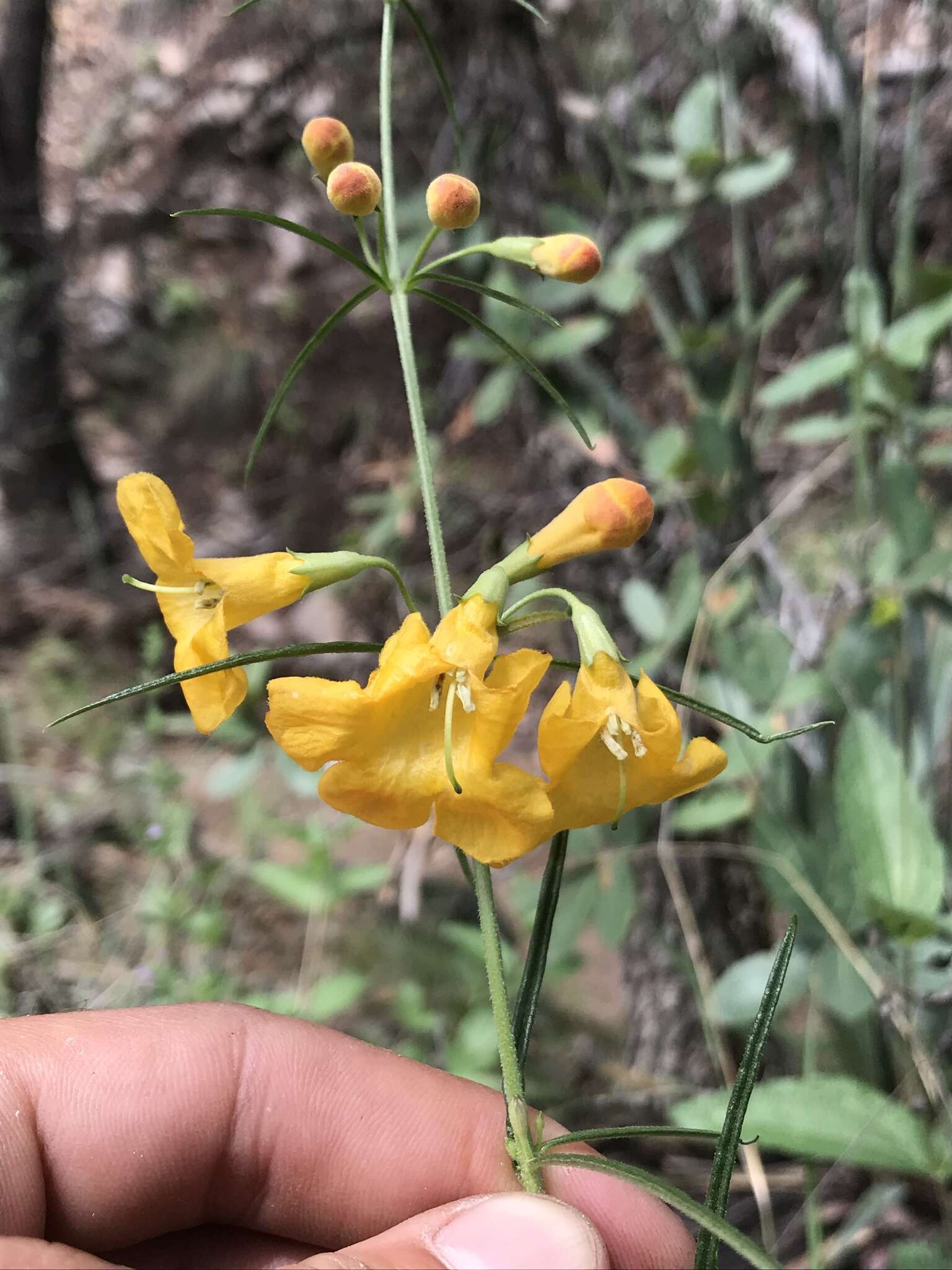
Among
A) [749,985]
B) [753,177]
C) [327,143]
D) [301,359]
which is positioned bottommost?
[749,985]

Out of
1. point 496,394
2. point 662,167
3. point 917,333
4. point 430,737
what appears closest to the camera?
point 430,737

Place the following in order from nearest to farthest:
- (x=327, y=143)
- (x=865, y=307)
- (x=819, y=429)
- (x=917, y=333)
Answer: (x=327, y=143) → (x=917, y=333) → (x=865, y=307) → (x=819, y=429)

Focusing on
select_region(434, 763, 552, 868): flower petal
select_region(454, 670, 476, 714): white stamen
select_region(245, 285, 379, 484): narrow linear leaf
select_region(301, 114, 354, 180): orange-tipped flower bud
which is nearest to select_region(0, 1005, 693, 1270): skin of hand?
select_region(434, 763, 552, 868): flower petal

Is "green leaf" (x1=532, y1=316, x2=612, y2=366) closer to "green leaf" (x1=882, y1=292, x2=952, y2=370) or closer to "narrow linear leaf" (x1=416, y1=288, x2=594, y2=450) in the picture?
"green leaf" (x1=882, y1=292, x2=952, y2=370)

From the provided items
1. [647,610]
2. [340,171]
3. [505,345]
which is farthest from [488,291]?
[647,610]

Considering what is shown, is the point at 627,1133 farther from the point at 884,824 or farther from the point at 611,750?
the point at 884,824

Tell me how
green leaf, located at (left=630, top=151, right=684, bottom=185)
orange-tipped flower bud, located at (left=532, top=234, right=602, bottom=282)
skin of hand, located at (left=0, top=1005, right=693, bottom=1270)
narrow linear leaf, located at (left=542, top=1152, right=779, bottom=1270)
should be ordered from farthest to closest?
green leaf, located at (left=630, top=151, right=684, bottom=185)
skin of hand, located at (left=0, top=1005, right=693, bottom=1270)
orange-tipped flower bud, located at (left=532, top=234, right=602, bottom=282)
narrow linear leaf, located at (left=542, top=1152, right=779, bottom=1270)

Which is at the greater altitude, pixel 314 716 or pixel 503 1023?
pixel 314 716
